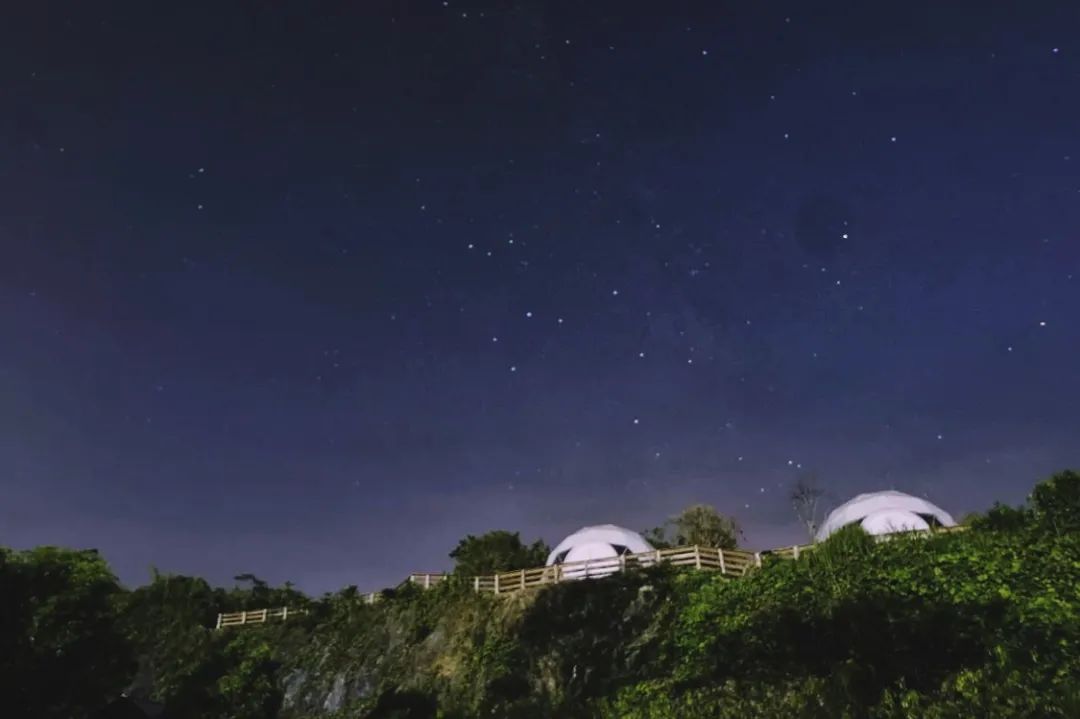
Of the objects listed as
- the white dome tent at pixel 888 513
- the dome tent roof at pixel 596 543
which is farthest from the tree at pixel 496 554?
Result: the white dome tent at pixel 888 513

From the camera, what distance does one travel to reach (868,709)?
528 inches

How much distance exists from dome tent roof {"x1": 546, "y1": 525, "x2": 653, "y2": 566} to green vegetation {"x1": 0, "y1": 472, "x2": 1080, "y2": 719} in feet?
28.1

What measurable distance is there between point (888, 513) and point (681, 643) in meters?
15.4

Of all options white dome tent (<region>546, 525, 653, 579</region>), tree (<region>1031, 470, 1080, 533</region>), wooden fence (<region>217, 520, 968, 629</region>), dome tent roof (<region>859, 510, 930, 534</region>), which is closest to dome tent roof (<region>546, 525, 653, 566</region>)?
white dome tent (<region>546, 525, 653, 579</region>)

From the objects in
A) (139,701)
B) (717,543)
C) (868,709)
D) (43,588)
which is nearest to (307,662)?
(139,701)

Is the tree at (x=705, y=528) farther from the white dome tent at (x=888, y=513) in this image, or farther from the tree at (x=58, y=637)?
the tree at (x=58, y=637)

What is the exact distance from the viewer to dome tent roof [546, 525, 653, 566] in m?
38.4

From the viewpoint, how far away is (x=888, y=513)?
Answer: 33.4 metres

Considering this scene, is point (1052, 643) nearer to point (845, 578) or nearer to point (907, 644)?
point (907, 644)

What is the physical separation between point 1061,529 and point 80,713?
1078 inches

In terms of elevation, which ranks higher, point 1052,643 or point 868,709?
point 1052,643

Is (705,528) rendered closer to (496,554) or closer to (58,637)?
(496,554)

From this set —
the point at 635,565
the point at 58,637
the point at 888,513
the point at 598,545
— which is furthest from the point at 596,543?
the point at 58,637

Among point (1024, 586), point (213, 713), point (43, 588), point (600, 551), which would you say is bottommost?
point (213, 713)
